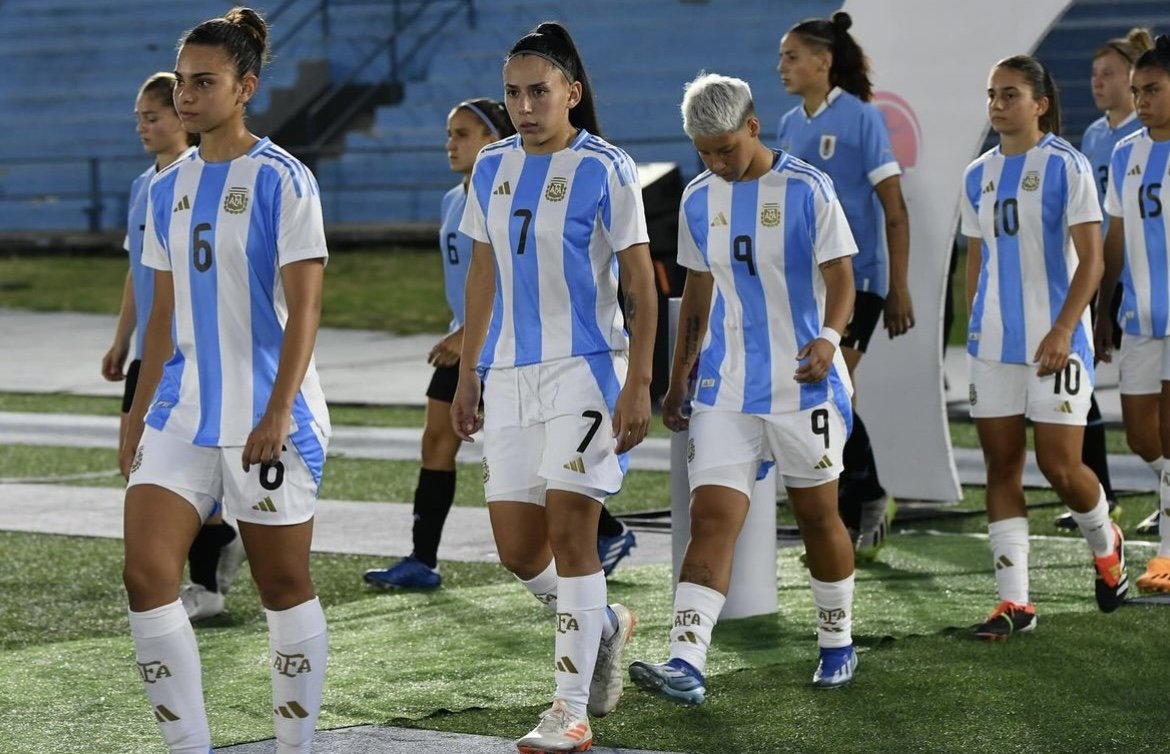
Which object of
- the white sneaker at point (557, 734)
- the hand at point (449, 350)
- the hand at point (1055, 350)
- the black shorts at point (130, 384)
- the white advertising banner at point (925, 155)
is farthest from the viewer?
the white advertising banner at point (925, 155)

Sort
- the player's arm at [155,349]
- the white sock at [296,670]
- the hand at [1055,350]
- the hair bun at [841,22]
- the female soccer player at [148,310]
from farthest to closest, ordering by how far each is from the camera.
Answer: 1. the hair bun at [841,22]
2. the female soccer player at [148,310]
3. the hand at [1055,350]
4. the player's arm at [155,349]
5. the white sock at [296,670]

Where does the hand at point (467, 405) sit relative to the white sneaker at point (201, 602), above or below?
above

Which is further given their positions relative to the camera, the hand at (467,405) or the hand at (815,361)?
the hand at (815,361)

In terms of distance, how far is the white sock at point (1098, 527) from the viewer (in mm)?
5820

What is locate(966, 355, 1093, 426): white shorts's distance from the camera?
5.59 meters

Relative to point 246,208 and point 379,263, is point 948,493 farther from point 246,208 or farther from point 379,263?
point 379,263

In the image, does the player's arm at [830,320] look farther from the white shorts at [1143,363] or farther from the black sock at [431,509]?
the black sock at [431,509]

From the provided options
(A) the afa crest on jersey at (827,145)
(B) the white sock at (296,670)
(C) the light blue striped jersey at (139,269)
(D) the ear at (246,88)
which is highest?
(D) the ear at (246,88)

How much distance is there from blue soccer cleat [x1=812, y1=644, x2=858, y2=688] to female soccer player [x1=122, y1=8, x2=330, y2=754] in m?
1.60

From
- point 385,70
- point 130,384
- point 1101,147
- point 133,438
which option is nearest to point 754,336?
point 133,438

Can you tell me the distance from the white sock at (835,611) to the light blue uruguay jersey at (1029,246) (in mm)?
1077

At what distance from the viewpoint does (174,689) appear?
12.4ft

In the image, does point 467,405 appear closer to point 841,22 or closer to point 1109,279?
point 1109,279

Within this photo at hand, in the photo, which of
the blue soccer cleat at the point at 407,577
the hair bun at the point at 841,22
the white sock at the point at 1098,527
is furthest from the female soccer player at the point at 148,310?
the white sock at the point at 1098,527
